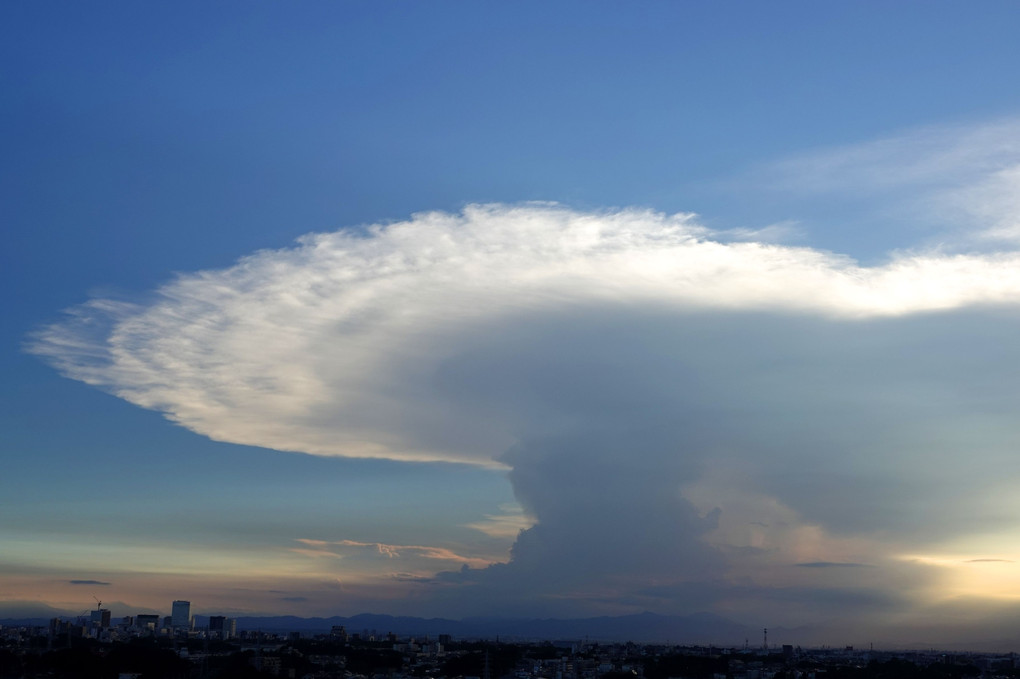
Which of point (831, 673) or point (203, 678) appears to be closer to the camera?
point (203, 678)

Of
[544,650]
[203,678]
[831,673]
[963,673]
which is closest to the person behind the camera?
[203,678]

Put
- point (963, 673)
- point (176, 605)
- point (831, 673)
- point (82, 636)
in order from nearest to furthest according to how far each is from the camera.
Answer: point (831, 673) → point (963, 673) → point (82, 636) → point (176, 605)

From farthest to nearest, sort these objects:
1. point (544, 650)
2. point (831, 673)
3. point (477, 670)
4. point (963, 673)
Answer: point (544, 650), point (963, 673), point (831, 673), point (477, 670)

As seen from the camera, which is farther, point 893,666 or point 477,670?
point 893,666

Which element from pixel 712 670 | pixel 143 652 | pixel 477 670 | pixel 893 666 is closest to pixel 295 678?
pixel 143 652

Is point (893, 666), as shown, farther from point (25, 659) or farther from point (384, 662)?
point (25, 659)

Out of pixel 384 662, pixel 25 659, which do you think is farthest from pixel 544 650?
pixel 25 659

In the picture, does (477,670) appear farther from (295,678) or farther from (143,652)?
(143,652)

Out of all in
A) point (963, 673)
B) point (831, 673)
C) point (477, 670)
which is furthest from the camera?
point (963, 673)
